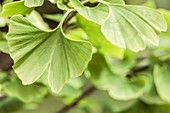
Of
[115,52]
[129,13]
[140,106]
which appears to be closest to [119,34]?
[129,13]

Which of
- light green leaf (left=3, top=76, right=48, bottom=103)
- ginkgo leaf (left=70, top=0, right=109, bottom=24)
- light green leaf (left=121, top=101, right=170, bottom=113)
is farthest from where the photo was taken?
light green leaf (left=121, top=101, right=170, bottom=113)

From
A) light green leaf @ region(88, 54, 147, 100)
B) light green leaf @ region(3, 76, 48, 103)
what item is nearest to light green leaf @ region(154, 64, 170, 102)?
light green leaf @ region(88, 54, 147, 100)

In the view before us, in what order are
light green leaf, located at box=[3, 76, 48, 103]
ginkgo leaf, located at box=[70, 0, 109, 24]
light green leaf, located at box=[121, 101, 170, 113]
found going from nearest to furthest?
ginkgo leaf, located at box=[70, 0, 109, 24], light green leaf, located at box=[3, 76, 48, 103], light green leaf, located at box=[121, 101, 170, 113]

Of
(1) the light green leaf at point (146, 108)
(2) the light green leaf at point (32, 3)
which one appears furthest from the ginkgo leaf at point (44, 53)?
Answer: (1) the light green leaf at point (146, 108)

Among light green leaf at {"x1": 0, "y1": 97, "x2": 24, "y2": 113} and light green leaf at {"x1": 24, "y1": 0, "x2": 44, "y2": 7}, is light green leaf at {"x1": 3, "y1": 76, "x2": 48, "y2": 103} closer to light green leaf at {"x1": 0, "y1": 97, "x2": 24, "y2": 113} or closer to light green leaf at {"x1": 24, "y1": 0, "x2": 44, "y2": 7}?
light green leaf at {"x1": 0, "y1": 97, "x2": 24, "y2": 113}

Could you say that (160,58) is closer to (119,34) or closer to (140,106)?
(140,106)

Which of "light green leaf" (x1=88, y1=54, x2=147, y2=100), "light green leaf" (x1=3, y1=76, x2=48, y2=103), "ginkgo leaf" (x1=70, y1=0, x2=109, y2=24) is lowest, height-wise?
"light green leaf" (x1=88, y1=54, x2=147, y2=100)

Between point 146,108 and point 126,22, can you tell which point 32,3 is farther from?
point 146,108

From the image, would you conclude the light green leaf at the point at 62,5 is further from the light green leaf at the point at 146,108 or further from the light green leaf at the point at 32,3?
the light green leaf at the point at 146,108
